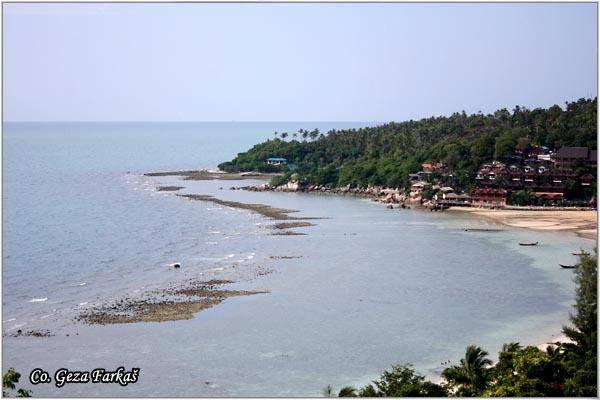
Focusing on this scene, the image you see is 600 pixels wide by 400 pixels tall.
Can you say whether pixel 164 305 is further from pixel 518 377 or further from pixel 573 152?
pixel 573 152

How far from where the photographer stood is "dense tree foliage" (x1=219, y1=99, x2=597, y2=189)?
54.5 m

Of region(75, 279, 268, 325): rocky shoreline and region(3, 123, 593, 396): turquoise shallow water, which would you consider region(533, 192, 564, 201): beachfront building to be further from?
region(75, 279, 268, 325): rocky shoreline

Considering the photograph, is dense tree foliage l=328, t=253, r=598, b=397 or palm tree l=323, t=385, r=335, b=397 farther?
palm tree l=323, t=385, r=335, b=397

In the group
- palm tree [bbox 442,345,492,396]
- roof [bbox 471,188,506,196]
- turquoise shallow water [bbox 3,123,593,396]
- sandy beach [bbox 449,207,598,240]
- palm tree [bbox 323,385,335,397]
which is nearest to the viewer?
palm tree [bbox 442,345,492,396]

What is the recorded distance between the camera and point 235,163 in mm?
75062

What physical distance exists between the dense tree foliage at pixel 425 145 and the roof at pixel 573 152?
2.50m

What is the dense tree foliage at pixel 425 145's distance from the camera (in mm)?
54500

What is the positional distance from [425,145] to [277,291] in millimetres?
39437

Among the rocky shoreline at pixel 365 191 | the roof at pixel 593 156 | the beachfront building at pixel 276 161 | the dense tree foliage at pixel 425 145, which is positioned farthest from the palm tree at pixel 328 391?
the beachfront building at pixel 276 161

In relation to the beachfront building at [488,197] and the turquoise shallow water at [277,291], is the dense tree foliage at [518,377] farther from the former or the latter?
the beachfront building at [488,197]

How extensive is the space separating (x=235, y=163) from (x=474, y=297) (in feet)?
170

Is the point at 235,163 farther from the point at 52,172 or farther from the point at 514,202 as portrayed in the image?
the point at 514,202

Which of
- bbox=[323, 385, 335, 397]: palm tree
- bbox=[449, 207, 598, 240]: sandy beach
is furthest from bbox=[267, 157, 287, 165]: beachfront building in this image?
bbox=[323, 385, 335, 397]: palm tree

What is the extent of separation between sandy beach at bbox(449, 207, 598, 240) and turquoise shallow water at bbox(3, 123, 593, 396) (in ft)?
5.15
